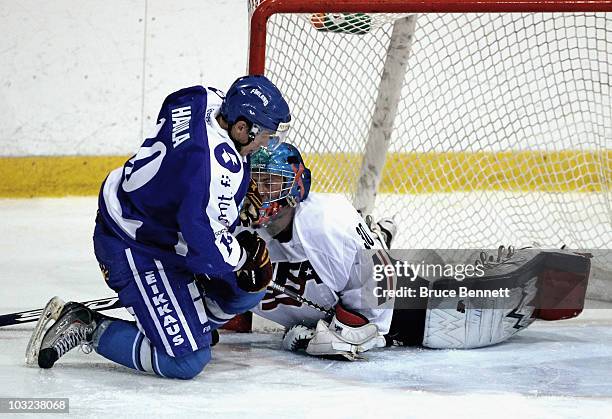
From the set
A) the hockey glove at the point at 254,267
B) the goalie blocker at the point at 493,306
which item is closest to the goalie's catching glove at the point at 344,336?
the goalie blocker at the point at 493,306

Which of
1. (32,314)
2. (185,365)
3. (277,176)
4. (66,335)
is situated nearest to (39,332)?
(66,335)

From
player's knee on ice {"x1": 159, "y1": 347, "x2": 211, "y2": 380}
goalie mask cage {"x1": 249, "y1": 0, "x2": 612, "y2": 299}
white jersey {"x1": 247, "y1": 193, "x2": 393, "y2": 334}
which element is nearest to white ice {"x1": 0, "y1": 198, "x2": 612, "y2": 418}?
player's knee on ice {"x1": 159, "y1": 347, "x2": 211, "y2": 380}

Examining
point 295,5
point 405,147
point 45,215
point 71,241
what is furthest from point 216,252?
point 45,215

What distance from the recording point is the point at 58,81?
5.28 meters

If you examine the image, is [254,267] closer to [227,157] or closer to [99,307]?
[227,157]

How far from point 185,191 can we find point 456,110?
1716mm

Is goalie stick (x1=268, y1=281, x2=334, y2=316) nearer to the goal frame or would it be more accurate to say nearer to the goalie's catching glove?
the goalie's catching glove

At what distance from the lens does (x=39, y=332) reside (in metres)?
2.73

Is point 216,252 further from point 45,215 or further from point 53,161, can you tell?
point 53,161

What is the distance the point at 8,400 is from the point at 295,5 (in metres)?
1.37

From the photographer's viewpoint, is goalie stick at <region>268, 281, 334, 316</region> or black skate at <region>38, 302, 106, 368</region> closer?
black skate at <region>38, 302, 106, 368</region>

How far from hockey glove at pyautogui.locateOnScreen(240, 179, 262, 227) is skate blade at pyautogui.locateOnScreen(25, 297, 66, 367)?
552 millimetres

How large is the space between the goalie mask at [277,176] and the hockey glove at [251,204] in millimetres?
16

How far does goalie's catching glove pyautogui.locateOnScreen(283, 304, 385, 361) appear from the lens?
9.42 ft
